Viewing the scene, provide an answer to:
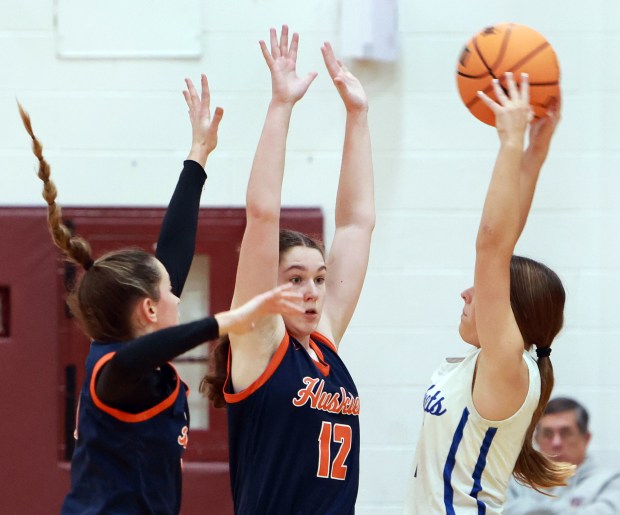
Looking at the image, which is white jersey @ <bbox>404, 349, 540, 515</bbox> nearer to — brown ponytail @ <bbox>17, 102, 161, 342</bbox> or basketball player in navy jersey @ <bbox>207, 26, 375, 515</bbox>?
basketball player in navy jersey @ <bbox>207, 26, 375, 515</bbox>

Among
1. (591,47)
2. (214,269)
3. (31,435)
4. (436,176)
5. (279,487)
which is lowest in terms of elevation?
(31,435)

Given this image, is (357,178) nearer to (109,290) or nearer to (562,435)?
(109,290)

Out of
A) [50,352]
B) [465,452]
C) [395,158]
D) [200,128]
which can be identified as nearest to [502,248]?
[465,452]

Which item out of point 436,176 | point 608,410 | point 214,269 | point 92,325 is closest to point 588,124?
Result: point 436,176

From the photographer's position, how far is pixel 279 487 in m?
2.50

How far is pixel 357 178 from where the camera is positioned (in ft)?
9.93

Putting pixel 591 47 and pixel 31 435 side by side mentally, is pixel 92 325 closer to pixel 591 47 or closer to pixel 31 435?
pixel 31 435

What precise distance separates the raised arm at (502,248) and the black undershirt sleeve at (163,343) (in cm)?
63

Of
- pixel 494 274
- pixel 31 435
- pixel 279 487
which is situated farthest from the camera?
pixel 31 435

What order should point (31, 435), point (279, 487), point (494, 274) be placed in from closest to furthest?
point (494, 274) → point (279, 487) → point (31, 435)

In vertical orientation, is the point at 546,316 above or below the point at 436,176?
below

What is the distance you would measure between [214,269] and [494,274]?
223 cm

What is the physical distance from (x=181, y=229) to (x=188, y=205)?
0.24 ft

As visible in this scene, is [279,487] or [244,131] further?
[244,131]
